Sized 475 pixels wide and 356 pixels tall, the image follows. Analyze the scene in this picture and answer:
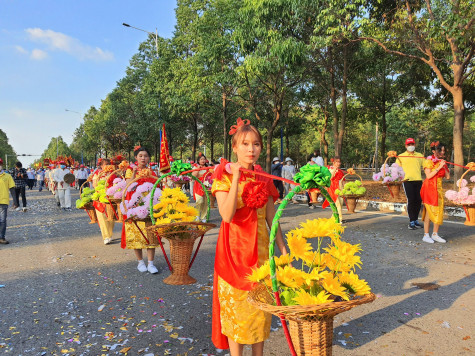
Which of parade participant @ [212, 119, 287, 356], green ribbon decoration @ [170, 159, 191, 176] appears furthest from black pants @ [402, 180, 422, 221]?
parade participant @ [212, 119, 287, 356]

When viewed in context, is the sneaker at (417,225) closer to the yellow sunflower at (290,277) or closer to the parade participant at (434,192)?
the parade participant at (434,192)

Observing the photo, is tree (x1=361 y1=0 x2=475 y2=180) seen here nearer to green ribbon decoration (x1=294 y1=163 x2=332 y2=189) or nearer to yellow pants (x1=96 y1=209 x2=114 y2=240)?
yellow pants (x1=96 y1=209 x2=114 y2=240)

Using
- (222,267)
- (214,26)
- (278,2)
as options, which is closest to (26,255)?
(222,267)

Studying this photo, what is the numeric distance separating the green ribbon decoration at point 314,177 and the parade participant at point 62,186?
610 inches

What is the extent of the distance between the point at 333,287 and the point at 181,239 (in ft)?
10.4

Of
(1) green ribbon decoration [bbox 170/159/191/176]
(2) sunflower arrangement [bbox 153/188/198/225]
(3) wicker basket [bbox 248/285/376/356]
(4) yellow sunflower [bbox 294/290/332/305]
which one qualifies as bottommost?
(3) wicker basket [bbox 248/285/376/356]

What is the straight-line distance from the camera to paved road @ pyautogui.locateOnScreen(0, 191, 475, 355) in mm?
3441

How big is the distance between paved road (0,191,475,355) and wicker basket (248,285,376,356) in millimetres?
1533

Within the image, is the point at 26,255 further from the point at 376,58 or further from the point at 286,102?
the point at 286,102

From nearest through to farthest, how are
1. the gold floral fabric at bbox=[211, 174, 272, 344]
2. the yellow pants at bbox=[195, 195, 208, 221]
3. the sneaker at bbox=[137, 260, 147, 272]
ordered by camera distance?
1. the gold floral fabric at bbox=[211, 174, 272, 344]
2. the sneaker at bbox=[137, 260, 147, 272]
3. the yellow pants at bbox=[195, 195, 208, 221]

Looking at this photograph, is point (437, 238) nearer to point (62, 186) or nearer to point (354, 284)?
point (354, 284)

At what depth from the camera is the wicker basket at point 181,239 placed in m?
4.62

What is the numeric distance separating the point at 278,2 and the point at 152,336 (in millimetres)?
13612

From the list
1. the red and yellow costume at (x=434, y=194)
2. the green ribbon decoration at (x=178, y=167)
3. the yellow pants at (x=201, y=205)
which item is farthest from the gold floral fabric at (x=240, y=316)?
the yellow pants at (x=201, y=205)
